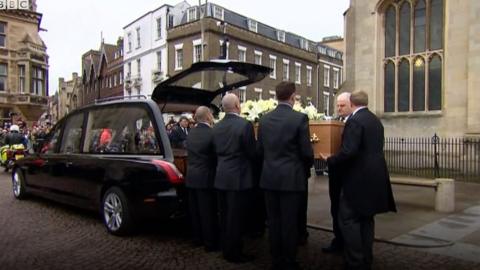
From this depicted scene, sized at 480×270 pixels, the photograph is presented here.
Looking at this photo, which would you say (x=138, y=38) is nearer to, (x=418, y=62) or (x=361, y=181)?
(x=418, y=62)

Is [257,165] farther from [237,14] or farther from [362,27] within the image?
[237,14]

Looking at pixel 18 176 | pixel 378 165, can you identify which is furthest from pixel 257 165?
pixel 18 176

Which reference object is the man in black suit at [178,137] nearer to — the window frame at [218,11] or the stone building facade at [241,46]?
the stone building facade at [241,46]

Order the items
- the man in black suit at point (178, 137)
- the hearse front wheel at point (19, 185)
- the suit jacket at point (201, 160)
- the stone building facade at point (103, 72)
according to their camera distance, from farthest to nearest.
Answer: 1. the stone building facade at point (103, 72)
2. the hearse front wheel at point (19, 185)
3. the man in black suit at point (178, 137)
4. the suit jacket at point (201, 160)

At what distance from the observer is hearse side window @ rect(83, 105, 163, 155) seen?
6398 mm

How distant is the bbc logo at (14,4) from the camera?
118ft

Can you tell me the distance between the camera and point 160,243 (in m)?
6.12

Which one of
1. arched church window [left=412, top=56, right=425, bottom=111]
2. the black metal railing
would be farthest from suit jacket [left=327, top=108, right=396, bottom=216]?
arched church window [left=412, top=56, right=425, bottom=111]

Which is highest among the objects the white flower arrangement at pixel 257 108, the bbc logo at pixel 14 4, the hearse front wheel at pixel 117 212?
the bbc logo at pixel 14 4

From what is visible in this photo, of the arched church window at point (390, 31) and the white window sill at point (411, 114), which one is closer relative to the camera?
the white window sill at point (411, 114)

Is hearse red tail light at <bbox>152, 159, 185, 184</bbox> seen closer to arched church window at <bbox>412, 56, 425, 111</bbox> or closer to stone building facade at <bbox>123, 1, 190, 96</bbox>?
arched church window at <bbox>412, 56, 425, 111</bbox>

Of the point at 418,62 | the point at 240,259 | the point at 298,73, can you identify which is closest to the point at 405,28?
the point at 418,62

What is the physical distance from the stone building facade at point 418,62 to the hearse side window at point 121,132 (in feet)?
38.8

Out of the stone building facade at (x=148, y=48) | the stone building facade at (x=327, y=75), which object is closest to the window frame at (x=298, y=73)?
the stone building facade at (x=327, y=75)
